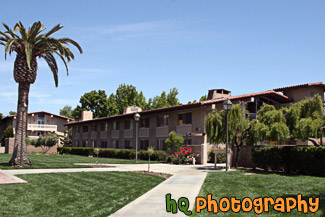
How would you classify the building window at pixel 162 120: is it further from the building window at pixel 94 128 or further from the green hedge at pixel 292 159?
the building window at pixel 94 128

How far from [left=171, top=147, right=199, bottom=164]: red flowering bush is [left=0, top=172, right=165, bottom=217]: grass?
594 inches

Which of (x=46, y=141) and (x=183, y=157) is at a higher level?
(x=46, y=141)

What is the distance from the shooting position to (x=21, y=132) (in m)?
21.6

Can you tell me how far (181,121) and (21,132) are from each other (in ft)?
53.5

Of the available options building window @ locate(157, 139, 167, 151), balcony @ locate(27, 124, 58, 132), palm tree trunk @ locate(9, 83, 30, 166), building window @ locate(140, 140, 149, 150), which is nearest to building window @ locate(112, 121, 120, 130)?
building window @ locate(140, 140, 149, 150)

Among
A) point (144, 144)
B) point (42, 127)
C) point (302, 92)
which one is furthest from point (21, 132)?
point (42, 127)

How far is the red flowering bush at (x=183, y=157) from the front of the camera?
1163 inches

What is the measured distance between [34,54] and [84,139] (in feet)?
112

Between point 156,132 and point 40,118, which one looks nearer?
point 156,132

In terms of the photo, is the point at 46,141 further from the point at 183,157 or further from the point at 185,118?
the point at 183,157

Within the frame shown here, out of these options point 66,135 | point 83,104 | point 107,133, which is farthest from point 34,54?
point 83,104

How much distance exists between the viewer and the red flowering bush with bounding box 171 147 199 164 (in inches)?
1163

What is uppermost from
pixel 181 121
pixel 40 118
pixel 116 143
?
pixel 40 118

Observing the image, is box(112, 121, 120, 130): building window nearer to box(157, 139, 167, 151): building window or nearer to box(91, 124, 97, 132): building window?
box(91, 124, 97, 132): building window
